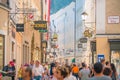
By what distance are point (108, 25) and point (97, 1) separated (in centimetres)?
194

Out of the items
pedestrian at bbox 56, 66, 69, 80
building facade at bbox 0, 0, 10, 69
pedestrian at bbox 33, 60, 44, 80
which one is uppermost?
building facade at bbox 0, 0, 10, 69

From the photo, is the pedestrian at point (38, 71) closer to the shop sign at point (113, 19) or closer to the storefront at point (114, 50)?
the storefront at point (114, 50)

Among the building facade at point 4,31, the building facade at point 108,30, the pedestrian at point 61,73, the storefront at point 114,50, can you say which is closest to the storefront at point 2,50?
the building facade at point 4,31

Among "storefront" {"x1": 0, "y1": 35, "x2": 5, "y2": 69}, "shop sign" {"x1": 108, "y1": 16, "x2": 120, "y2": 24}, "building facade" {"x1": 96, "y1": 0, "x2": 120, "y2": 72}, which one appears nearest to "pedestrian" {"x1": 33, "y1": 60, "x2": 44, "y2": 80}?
"storefront" {"x1": 0, "y1": 35, "x2": 5, "y2": 69}

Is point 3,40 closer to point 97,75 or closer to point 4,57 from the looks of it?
point 4,57

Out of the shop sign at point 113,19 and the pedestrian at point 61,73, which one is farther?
the shop sign at point 113,19

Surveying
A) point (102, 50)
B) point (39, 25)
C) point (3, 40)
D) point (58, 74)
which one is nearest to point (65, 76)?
point (58, 74)

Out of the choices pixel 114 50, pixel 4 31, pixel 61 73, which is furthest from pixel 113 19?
pixel 61 73

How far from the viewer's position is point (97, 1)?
112 feet

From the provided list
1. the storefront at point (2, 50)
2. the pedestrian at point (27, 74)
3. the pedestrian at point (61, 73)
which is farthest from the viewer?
the storefront at point (2, 50)

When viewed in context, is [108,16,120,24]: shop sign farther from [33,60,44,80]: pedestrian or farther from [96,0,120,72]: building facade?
[33,60,44,80]: pedestrian

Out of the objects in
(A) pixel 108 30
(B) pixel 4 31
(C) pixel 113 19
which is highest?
(C) pixel 113 19

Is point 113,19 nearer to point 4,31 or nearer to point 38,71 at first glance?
point 4,31

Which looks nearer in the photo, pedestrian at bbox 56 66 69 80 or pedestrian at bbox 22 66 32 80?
pedestrian at bbox 22 66 32 80
